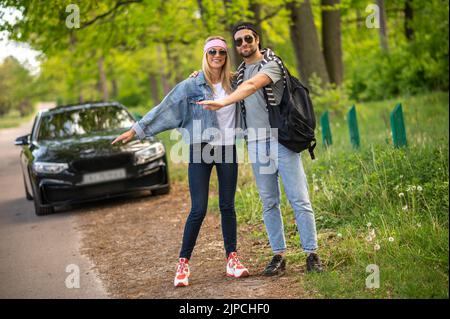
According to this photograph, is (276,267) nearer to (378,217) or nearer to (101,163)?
(378,217)

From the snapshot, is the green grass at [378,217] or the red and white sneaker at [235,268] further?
the red and white sneaker at [235,268]

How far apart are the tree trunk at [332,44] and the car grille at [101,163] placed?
9218 mm

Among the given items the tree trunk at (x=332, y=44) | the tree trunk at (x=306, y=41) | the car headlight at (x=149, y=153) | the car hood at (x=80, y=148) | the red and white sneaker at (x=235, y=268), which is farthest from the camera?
the tree trunk at (x=332, y=44)

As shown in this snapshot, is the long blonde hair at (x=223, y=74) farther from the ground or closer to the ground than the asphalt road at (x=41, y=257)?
farther from the ground

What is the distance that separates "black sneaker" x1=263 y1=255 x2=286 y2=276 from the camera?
540cm

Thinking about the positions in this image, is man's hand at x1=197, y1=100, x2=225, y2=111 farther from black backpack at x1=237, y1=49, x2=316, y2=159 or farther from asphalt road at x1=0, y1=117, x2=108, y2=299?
asphalt road at x1=0, y1=117, x2=108, y2=299

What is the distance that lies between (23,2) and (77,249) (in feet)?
20.2

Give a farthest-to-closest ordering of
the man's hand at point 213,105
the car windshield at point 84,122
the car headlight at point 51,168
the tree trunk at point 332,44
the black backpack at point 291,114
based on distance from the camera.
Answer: the tree trunk at point 332,44, the car windshield at point 84,122, the car headlight at point 51,168, the black backpack at point 291,114, the man's hand at point 213,105

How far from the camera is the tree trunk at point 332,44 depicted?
17766 mm

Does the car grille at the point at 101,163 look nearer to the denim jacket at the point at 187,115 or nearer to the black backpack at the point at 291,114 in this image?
the denim jacket at the point at 187,115

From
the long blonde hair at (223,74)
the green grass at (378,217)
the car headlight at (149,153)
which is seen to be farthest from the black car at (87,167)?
the long blonde hair at (223,74)

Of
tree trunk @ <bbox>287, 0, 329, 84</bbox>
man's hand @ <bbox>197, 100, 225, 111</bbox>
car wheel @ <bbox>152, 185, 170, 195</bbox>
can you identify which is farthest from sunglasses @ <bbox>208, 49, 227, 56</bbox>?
tree trunk @ <bbox>287, 0, 329, 84</bbox>

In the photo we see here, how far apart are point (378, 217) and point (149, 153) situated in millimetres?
4567
